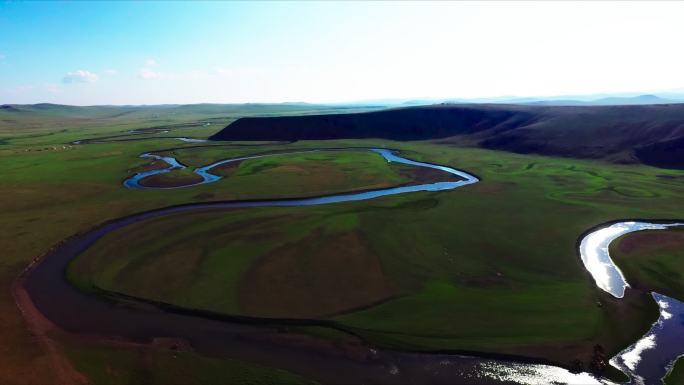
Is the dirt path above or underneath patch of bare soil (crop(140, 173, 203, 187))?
underneath

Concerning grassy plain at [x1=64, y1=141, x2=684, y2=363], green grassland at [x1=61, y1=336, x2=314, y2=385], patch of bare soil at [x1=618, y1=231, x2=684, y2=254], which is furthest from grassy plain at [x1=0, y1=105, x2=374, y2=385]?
patch of bare soil at [x1=618, y1=231, x2=684, y2=254]

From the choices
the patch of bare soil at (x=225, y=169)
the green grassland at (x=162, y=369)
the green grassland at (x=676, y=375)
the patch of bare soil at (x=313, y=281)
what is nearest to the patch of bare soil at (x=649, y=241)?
the green grassland at (x=676, y=375)

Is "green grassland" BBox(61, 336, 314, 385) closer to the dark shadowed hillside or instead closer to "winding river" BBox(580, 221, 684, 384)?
"winding river" BBox(580, 221, 684, 384)

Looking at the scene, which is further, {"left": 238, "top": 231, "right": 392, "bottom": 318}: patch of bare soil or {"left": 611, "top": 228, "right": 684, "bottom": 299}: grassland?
{"left": 611, "top": 228, "right": 684, "bottom": 299}: grassland

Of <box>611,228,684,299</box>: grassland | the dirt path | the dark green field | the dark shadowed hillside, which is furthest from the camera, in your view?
the dark shadowed hillside

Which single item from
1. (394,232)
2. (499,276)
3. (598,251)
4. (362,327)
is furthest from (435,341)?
(598,251)

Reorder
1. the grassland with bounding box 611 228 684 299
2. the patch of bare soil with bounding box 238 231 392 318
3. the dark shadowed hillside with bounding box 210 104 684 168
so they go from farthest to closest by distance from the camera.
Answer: the dark shadowed hillside with bounding box 210 104 684 168
the grassland with bounding box 611 228 684 299
the patch of bare soil with bounding box 238 231 392 318

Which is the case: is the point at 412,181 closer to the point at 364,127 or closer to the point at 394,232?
the point at 394,232
